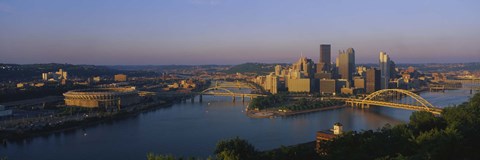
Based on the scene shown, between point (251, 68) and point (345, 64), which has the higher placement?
point (345, 64)

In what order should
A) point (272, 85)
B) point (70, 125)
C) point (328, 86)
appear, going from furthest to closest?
point (272, 85), point (328, 86), point (70, 125)

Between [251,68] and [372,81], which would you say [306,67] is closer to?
[372,81]

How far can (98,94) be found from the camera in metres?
19.0

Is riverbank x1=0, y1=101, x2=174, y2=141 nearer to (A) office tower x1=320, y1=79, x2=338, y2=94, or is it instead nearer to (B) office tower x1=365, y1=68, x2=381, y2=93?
(A) office tower x1=320, y1=79, x2=338, y2=94

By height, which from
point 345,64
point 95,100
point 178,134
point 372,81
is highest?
point 345,64

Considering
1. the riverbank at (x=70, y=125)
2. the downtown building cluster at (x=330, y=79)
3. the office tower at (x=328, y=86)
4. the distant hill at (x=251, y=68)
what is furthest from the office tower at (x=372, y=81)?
the distant hill at (x=251, y=68)

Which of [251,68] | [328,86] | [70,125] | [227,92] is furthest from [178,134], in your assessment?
[251,68]

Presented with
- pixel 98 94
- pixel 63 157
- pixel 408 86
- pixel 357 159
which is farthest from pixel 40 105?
pixel 408 86

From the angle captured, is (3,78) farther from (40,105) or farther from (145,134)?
(145,134)

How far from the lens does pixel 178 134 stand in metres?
11.7

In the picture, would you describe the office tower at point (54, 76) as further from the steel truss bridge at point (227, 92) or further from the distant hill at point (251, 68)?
the distant hill at point (251, 68)

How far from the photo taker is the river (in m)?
9.74

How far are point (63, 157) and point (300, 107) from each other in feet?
33.0

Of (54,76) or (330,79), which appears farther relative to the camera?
(54,76)
